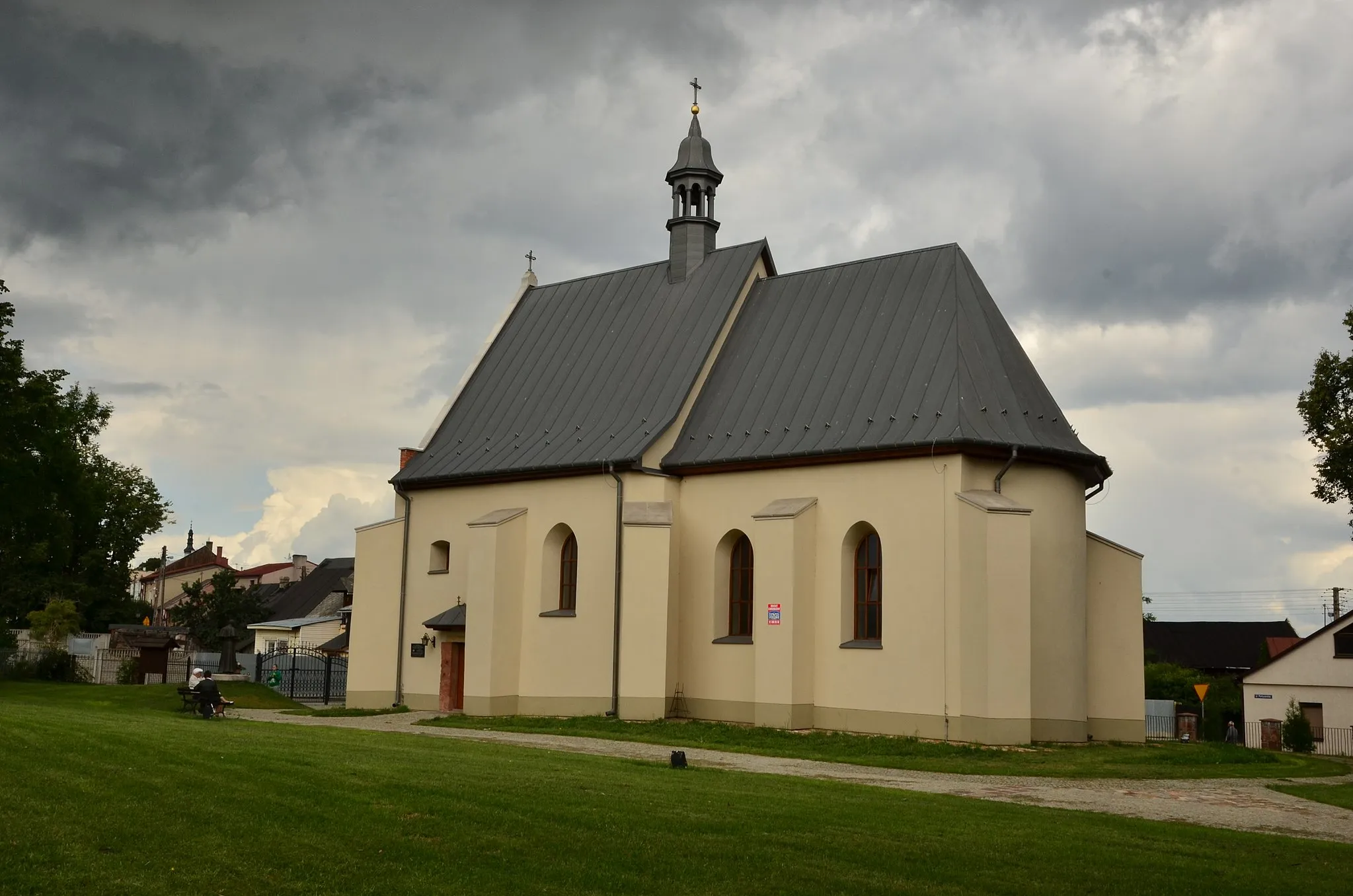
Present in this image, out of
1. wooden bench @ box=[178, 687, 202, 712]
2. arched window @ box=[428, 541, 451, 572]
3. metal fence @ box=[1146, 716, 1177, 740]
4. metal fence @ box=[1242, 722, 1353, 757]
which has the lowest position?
metal fence @ box=[1242, 722, 1353, 757]

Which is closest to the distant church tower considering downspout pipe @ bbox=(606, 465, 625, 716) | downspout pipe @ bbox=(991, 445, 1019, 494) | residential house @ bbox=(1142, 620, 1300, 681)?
downspout pipe @ bbox=(606, 465, 625, 716)

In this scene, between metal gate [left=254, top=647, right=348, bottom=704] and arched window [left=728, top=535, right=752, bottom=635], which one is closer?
arched window [left=728, top=535, right=752, bottom=635]

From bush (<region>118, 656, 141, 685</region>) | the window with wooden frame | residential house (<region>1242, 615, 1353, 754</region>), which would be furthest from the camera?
the window with wooden frame

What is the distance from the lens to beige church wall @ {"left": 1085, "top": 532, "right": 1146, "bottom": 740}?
27750mm

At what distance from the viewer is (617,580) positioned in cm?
2984

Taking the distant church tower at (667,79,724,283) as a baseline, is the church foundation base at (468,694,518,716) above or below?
below

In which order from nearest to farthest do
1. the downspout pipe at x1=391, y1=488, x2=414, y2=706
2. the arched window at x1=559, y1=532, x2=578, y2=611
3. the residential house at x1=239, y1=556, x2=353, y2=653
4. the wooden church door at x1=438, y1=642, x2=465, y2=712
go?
the arched window at x1=559, y1=532, x2=578, y2=611 → the wooden church door at x1=438, y1=642, x2=465, y2=712 → the downspout pipe at x1=391, y1=488, x2=414, y2=706 → the residential house at x1=239, y1=556, x2=353, y2=653

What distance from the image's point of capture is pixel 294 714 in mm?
29562

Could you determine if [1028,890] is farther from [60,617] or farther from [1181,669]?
[1181,669]

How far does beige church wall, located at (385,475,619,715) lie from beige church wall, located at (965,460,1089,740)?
930 centimetres

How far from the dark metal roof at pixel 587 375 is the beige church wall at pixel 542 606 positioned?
0.83 meters

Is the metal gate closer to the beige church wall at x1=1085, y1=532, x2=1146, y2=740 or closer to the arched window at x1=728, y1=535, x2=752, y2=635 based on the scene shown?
the arched window at x1=728, y1=535, x2=752, y2=635

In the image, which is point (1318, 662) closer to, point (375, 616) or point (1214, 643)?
point (1214, 643)

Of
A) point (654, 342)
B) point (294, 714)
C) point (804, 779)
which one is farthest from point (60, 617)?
point (804, 779)
